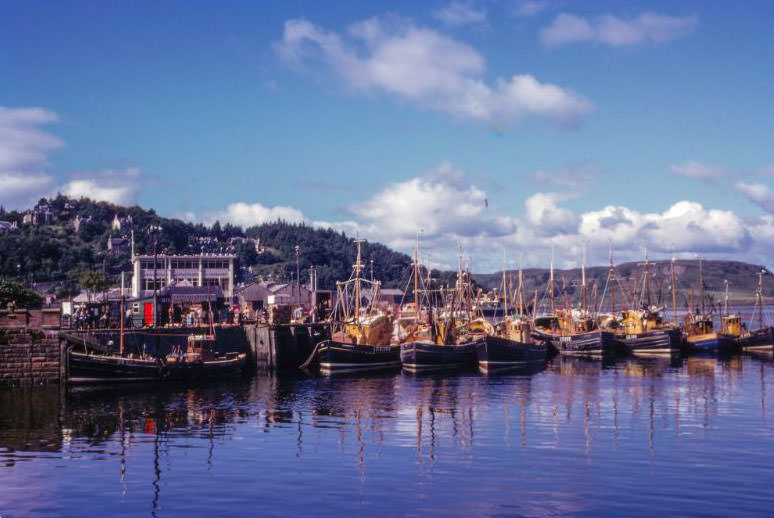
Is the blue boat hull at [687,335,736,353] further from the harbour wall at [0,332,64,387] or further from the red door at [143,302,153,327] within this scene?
the harbour wall at [0,332,64,387]

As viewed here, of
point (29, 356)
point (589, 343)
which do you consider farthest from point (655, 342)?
point (29, 356)

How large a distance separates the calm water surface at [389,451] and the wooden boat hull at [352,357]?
533 inches

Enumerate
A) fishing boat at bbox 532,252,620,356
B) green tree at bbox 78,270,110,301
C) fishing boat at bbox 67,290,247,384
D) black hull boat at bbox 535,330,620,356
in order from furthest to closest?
green tree at bbox 78,270,110,301
fishing boat at bbox 532,252,620,356
black hull boat at bbox 535,330,620,356
fishing boat at bbox 67,290,247,384

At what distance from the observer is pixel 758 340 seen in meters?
102

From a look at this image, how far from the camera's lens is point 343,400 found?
179 feet

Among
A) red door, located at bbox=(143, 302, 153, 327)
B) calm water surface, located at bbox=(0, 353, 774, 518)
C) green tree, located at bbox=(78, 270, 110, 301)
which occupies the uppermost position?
green tree, located at bbox=(78, 270, 110, 301)

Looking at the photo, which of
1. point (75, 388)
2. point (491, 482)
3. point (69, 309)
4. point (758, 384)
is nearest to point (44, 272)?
point (69, 309)

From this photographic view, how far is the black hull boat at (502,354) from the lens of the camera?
3078 inches

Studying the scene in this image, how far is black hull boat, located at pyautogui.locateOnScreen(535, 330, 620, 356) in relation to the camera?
316 feet

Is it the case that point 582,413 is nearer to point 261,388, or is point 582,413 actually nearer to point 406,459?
point 406,459

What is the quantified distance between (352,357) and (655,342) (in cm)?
4067

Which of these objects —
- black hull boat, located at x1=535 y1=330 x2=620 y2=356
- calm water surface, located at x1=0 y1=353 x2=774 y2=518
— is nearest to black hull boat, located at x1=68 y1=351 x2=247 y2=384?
calm water surface, located at x1=0 y1=353 x2=774 y2=518

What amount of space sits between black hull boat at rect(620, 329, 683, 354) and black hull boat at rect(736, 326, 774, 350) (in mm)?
9242

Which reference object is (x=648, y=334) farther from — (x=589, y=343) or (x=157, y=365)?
(x=157, y=365)
